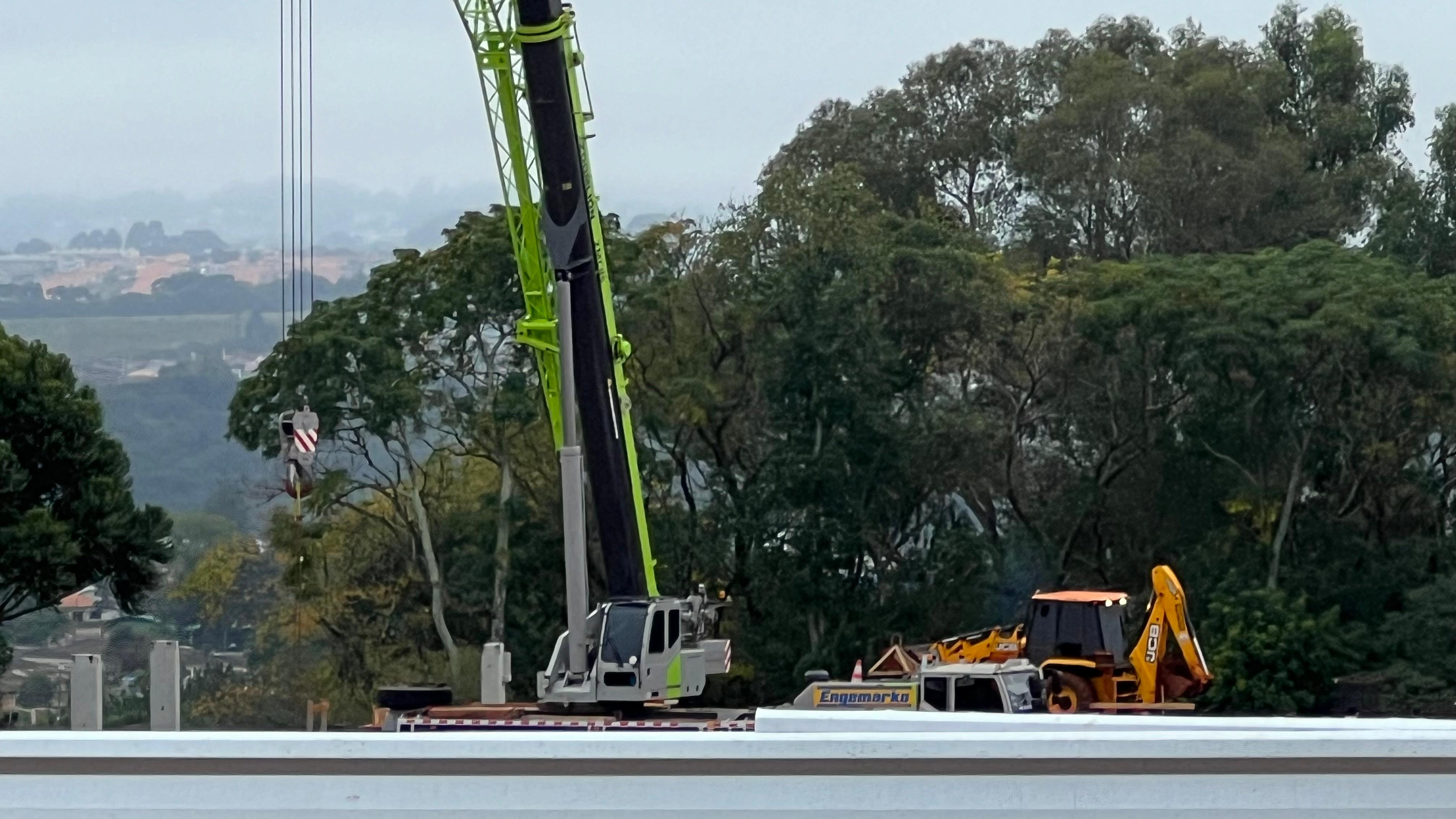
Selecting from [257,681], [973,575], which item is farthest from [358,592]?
[973,575]

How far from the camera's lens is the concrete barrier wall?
3395mm

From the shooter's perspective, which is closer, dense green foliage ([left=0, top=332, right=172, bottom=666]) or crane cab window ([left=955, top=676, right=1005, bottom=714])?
crane cab window ([left=955, top=676, right=1005, bottom=714])

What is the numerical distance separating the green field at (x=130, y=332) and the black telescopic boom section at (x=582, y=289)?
3280 cm

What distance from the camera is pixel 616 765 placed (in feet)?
11.4

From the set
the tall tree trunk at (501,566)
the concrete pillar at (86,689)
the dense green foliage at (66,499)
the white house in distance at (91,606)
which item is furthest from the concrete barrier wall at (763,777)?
the white house in distance at (91,606)

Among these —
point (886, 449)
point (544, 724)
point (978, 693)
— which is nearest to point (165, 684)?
point (544, 724)

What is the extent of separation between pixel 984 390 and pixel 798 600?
5349 millimetres

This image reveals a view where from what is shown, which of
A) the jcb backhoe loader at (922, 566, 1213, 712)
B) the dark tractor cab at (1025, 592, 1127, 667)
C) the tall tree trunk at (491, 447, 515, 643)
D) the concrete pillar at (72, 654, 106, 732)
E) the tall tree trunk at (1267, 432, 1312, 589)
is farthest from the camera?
the tall tree trunk at (491, 447, 515, 643)

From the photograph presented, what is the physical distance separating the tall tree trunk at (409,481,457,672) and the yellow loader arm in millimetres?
14302

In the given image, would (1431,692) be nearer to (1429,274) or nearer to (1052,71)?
(1429,274)

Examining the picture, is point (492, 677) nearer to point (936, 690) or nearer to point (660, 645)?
point (660, 645)

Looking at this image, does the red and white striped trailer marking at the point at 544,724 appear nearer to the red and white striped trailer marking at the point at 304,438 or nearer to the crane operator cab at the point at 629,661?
the crane operator cab at the point at 629,661

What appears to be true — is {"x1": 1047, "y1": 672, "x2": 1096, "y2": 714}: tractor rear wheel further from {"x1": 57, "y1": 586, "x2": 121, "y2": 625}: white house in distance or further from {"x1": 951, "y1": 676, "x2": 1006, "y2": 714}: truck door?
{"x1": 57, "y1": 586, "x2": 121, "y2": 625}: white house in distance

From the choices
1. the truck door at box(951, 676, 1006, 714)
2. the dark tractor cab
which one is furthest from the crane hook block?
the dark tractor cab
